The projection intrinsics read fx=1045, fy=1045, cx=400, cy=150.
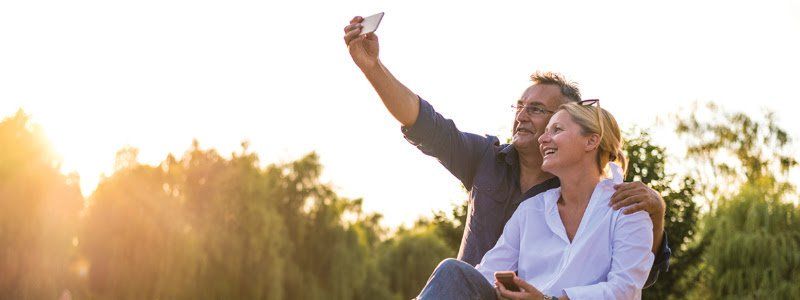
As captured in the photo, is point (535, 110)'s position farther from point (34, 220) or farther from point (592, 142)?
point (34, 220)

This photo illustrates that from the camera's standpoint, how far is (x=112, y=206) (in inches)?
875

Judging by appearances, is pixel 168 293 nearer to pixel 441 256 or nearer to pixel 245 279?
pixel 245 279

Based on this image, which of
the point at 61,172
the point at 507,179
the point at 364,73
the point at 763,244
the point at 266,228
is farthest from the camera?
the point at 266,228

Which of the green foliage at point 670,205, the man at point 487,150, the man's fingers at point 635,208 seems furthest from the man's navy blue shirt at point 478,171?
the green foliage at point 670,205

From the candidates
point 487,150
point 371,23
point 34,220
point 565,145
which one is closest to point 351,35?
point 371,23

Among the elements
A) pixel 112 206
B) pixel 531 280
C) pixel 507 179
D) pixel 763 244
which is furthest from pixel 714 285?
pixel 112 206

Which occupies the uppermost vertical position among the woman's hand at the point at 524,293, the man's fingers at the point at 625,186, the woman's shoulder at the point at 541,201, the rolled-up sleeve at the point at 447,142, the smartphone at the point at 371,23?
the smartphone at the point at 371,23

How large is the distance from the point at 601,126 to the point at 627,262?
23.0 inches

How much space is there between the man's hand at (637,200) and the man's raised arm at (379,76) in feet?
3.48

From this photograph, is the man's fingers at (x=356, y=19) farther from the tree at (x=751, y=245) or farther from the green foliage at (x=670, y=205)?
the tree at (x=751, y=245)

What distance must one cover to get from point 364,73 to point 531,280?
1.13m

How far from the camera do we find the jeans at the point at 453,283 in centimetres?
330

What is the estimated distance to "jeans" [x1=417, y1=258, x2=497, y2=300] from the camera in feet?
10.8

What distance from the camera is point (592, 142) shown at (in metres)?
3.78
